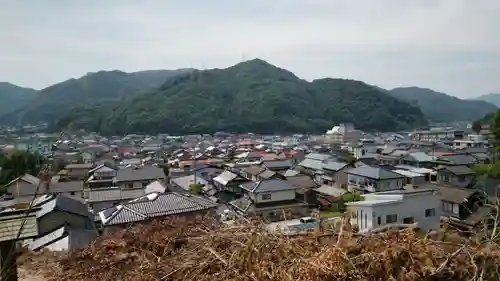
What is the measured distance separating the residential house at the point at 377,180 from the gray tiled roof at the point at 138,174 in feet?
31.1

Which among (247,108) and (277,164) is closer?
(277,164)

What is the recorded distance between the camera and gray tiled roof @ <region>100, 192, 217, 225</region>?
7570mm

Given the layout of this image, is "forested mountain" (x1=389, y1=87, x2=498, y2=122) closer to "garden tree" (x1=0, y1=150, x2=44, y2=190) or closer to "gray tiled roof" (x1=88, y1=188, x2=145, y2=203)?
"gray tiled roof" (x1=88, y1=188, x2=145, y2=203)

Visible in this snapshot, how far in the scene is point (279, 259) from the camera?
6.46 ft

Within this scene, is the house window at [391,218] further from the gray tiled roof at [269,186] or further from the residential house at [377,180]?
the residential house at [377,180]

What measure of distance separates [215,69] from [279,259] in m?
73.0

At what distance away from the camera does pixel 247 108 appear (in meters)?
58.5

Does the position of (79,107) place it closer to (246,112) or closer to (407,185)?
(246,112)

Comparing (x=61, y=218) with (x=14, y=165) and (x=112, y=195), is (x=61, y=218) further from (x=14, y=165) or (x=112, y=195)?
(x=14, y=165)

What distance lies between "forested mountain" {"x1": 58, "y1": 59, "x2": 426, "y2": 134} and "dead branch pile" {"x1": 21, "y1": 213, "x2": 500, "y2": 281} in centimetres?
5192

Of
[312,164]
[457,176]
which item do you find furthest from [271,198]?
[457,176]

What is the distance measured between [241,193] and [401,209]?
26.2 ft

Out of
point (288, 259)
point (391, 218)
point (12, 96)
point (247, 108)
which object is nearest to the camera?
point (288, 259)

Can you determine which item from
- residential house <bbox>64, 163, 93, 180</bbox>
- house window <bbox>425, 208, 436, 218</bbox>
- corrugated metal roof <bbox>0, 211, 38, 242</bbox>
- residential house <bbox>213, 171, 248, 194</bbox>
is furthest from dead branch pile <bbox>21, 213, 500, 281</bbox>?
residential house <bbox>64, 163, 93, 180</bbox>
